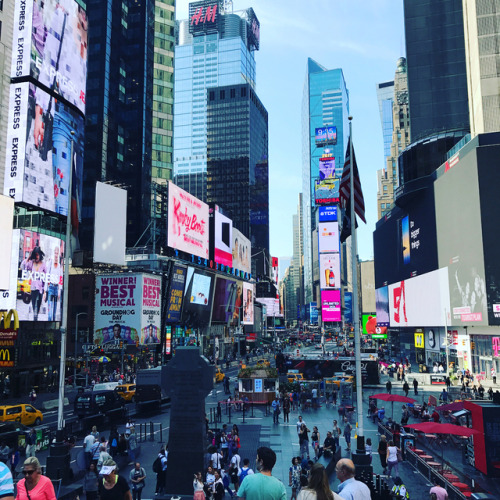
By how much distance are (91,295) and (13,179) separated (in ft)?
70.6

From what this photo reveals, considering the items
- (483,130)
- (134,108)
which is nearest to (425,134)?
(483,130)

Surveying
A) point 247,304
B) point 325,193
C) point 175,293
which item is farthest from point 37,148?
point 325,193

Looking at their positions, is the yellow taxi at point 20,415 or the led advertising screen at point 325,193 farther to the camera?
the led advertising screen at point 325,193

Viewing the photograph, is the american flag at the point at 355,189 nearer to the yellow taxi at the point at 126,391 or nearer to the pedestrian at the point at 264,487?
the pedestrian at the point at 264,487

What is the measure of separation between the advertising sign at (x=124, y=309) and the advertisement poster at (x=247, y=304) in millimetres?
43781

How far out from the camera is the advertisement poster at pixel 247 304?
112 m

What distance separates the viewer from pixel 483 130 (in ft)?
204

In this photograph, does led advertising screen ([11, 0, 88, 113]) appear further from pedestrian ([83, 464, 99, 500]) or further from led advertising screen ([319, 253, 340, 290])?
led advertising screen ([319, 253, 340, 290])

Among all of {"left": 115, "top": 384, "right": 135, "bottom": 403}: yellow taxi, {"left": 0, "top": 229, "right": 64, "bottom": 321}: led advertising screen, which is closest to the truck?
{"left": 115, "top": 384, "right": 135, "bottom": 403}: yellow taxi

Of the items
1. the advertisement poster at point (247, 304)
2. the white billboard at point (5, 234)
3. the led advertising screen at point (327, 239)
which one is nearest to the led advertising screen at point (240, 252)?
the advertisement poster at point (247, 304)

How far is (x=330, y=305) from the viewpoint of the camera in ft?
449

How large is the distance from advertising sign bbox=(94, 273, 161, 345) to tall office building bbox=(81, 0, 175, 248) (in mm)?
27409

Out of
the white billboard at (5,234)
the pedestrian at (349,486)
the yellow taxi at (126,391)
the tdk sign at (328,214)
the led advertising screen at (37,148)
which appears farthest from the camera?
the tdk sign at (328,214)

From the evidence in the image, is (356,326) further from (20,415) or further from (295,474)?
(20,415)
